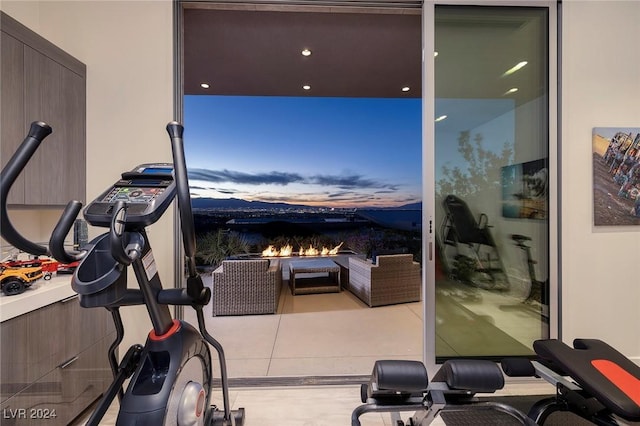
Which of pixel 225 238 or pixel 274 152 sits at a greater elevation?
pixel 274 152

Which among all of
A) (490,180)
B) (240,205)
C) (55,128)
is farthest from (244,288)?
(240,205)

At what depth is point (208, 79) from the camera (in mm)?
3508

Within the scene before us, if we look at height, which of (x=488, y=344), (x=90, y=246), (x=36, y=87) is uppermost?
(x=36, y=87)

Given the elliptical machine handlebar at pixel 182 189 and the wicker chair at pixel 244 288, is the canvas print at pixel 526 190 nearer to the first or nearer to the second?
the elliptical machine handlebar at pixel 182 189

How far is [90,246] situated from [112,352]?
55 centimetres

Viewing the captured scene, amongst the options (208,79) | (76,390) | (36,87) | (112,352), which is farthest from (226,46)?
(76,390)

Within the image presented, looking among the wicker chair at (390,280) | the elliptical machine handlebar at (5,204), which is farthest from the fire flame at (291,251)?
the elliptical machine handlebar at (5,204)

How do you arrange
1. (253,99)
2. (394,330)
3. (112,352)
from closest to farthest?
(112,352), (394,330), (253,99)

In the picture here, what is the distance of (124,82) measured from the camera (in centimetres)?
210

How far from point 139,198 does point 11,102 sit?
1351 millimetres

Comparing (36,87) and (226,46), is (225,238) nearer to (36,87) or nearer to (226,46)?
(226,46)

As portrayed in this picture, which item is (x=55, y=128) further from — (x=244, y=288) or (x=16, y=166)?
(x=244, y=288)

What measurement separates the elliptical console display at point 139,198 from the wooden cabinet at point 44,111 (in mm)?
1081

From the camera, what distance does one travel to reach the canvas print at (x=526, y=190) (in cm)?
221
